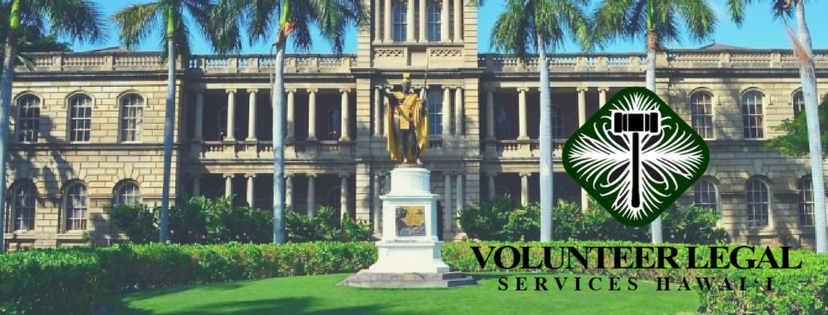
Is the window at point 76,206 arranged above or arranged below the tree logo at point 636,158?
below

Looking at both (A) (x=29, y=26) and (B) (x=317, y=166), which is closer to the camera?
(A) (x=29, y=26)

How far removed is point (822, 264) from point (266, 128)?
2857cm

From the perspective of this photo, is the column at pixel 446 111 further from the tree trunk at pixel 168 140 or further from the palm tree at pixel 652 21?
the tree trunk at pixel 168 140

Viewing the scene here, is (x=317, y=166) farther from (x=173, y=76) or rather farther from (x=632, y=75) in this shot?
(x=632, y=75)

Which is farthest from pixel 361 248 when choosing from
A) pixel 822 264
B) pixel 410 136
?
pixel 822 264

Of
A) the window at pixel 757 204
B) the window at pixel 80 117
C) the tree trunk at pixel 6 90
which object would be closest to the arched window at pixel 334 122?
the window at pixel 80 117

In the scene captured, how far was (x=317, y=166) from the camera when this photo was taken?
3372cm

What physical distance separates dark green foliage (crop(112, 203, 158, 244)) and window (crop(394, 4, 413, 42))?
1316 centimetres

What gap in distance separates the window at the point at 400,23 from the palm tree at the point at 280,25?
23.9 feet

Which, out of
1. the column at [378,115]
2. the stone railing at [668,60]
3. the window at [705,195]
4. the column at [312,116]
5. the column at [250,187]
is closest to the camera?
the column at [378,115]

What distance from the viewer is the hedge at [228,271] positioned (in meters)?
11.8

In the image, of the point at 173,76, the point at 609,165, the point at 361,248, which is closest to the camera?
the point at 609,165

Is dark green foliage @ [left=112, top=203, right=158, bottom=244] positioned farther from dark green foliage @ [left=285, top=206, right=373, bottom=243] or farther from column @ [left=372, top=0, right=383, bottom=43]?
column @ [left=372, top=0, right=383, bottom=43]

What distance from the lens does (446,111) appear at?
33312 millimetres
